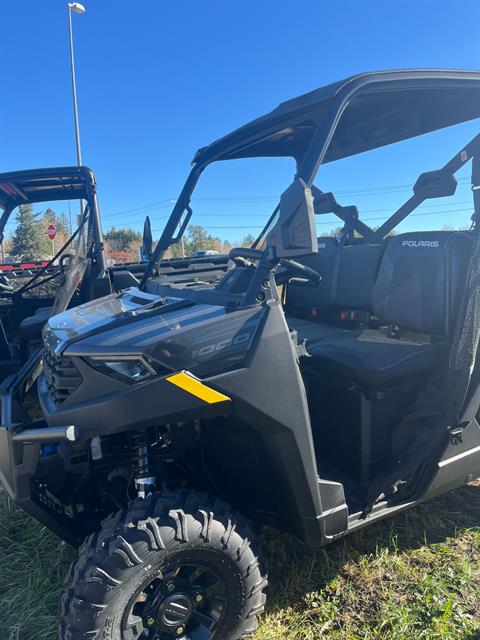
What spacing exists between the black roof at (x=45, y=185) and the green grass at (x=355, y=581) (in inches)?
140

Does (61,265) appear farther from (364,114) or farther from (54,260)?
(364,114)

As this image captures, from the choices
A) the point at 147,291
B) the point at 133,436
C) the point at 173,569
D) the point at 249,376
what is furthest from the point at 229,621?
the point at 147,291

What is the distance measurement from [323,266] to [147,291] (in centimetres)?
133

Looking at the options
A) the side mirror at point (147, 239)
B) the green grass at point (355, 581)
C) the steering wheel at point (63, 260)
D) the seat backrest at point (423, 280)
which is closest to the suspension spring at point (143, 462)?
the green grass at point (355, 581)

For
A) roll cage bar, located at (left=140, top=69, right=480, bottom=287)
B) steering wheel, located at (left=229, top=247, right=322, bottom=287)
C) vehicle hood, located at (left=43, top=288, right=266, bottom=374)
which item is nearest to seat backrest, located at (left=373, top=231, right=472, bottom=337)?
roll cage bar, located at (left=140, top=69, right=480, bottom=287)

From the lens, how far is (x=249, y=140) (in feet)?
8.00

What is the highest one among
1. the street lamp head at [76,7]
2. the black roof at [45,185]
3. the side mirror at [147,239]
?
the street lamp head at [76,7]

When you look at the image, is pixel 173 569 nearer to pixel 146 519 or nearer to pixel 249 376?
pixel 146 519

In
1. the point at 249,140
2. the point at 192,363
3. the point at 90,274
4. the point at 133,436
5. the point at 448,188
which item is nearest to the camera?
the point at 192,363

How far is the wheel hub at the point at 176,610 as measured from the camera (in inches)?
68.6

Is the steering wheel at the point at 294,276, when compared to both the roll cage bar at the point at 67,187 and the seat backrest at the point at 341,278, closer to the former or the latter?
the seat backrest at the point at 341,278

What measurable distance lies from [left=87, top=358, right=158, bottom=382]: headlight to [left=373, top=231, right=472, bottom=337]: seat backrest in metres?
1.61

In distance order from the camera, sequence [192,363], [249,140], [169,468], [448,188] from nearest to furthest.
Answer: [192,363] < [169,468] < [249,140] < [448,188]

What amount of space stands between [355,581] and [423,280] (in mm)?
1582
